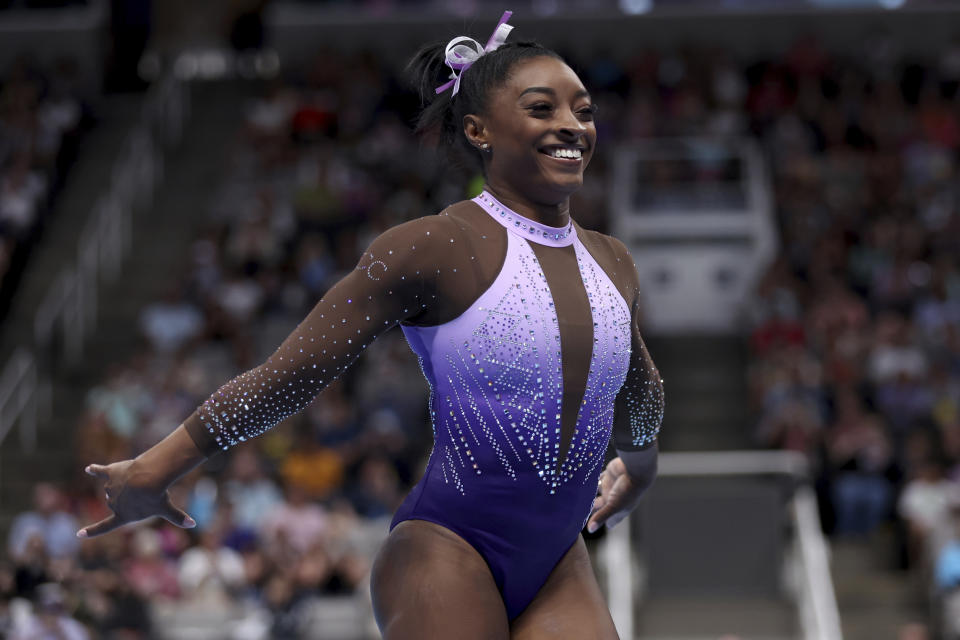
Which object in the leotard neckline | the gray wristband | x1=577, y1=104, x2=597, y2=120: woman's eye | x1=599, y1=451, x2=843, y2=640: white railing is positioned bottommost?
x1=599, y1=451, x2=843, y2=640: white railing

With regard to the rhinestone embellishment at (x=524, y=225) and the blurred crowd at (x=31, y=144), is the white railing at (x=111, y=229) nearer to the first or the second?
the blurred crowd at (x=31, y=144)

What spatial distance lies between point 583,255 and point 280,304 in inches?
370

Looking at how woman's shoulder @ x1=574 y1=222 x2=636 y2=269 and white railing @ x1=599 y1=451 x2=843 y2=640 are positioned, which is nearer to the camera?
woman's shoulder @ x1=574 y1=222 x2=636 y2=269

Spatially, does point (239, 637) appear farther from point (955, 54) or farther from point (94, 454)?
point (955, 54)

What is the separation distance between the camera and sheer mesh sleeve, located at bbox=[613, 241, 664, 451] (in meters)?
3.15

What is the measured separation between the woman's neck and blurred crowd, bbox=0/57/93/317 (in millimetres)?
11092

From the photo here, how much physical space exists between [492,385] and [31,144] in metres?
12.9

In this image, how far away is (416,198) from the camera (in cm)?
1285

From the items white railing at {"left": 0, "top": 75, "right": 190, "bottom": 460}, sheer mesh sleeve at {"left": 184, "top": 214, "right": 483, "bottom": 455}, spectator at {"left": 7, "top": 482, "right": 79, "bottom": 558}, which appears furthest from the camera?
white railing at {"left": 0, "top": 75, "right": 190, "bottom": 460}

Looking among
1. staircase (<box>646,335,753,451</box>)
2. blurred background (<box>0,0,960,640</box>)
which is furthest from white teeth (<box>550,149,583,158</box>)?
staircase (<box>646,335,753,451</box>)

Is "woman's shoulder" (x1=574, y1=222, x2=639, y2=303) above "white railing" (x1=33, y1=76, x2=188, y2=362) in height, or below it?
above

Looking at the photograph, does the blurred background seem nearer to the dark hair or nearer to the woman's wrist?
the dark hair

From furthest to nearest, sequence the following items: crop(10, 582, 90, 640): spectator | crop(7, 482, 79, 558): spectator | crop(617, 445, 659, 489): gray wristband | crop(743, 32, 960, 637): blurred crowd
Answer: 1. crop(743, 32, 960, 637): blurred crowd
2. crop(7, 482, 79, 558): spectator
3. crop(10, 582, 90, 640): spectator
4. crop(617, 445, 659, 489): gray wristband

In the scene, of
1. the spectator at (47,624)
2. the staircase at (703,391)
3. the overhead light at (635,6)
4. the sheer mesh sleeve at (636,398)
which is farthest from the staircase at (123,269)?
the sheer mesh sleeve at (636,398)
